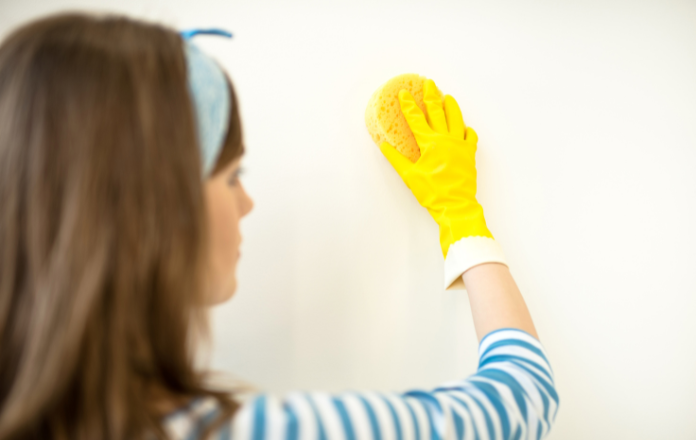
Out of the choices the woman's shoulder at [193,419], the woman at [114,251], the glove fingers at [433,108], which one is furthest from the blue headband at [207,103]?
the glove fingers at [433,108]

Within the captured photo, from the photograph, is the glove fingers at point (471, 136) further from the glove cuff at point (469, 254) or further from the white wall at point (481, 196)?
the glove cuff at point (469, 254)

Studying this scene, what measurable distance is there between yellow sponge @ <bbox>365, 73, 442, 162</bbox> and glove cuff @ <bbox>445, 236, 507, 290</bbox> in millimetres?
159

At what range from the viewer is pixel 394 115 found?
63 cm

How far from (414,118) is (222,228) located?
0.35 metres

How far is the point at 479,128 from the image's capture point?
700 mm

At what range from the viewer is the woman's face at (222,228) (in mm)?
431

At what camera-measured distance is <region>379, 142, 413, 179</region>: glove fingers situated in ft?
2.09

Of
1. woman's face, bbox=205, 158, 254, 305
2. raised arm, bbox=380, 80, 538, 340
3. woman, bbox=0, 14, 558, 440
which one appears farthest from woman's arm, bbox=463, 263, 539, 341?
woman's face, bbox=205, 158, 254, 305

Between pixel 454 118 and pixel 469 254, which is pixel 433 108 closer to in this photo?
pixel 454 118

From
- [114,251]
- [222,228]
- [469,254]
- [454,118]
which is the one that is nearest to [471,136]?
[454,118]

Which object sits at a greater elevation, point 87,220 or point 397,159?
point 397,159

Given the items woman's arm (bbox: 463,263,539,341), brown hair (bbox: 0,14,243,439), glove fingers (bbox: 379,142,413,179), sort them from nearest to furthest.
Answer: brown hair (bbox: 0,14,243,439)
woman's arm (bbox: 463,263,539,341)
glove fingers (bbox: 379,142,413,179)

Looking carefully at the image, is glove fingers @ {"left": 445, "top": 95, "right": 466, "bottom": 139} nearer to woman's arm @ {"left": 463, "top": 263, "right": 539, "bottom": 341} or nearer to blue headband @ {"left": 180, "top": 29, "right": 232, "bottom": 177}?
woman's arm @ {"left": 463, "top": 263, "right": 539, "bottom": 341}

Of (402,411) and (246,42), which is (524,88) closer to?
(246,42)
